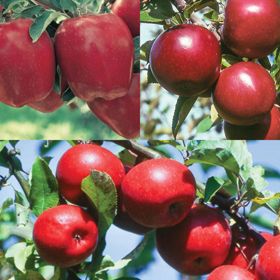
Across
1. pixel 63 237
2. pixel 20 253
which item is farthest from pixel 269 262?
pixel 20 253

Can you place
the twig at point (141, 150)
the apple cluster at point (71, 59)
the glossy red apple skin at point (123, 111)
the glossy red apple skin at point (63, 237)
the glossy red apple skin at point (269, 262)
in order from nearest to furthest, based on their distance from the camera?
the glossy red apple skin at point (269, 262)
the glossy red apple skin at point (63, 237)
the twig at point (141, 150)
the apple cluster at point (71, 59)
the glossy red apple skin at point (123, 111)

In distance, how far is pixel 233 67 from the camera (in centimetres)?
131

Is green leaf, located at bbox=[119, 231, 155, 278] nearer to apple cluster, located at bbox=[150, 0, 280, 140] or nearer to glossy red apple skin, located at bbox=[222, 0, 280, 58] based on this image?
apple cluster, located at bbox=[150, 0, 280, 140]

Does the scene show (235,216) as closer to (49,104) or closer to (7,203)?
(7,203)

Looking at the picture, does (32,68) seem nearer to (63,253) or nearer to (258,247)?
(63,253)

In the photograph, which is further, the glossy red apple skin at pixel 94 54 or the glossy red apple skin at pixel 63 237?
the glossy red apple skin at pixel 94 54

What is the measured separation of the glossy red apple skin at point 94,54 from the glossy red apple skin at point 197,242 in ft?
1.36

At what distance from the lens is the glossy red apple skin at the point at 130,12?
56.1 inches

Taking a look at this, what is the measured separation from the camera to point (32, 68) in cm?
136

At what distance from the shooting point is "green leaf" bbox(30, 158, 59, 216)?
3.56ft

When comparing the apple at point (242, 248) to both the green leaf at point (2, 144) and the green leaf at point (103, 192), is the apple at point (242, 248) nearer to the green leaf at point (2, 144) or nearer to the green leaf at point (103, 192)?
the green leaf at point (103, 192)

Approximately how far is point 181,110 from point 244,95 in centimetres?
14

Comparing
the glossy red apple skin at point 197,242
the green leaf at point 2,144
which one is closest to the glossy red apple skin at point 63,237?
the glossy red apple skin at point 197,242

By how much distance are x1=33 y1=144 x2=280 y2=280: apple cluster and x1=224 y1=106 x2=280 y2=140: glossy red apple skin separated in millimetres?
280
